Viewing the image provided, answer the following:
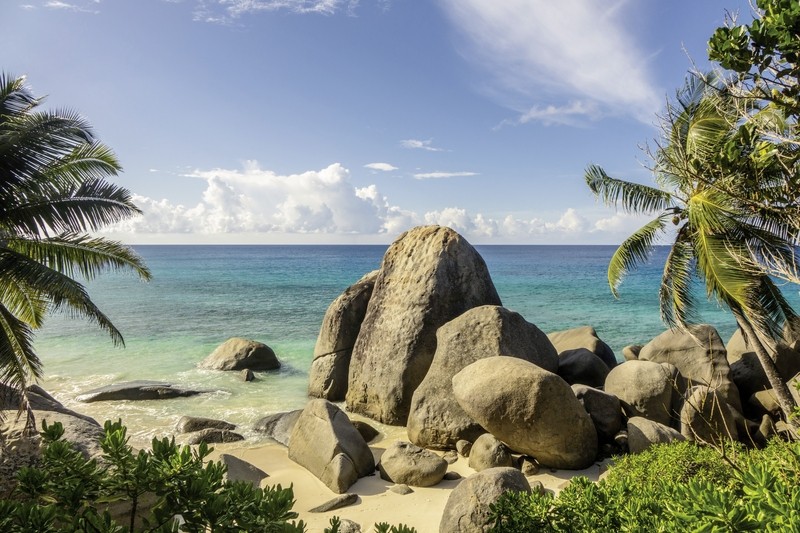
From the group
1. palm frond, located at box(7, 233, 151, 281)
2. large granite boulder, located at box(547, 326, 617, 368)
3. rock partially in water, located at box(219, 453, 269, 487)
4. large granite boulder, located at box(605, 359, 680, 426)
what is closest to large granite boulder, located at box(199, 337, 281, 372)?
palm frond, located at box(7, 233, 151, 281)

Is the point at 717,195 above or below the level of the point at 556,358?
above

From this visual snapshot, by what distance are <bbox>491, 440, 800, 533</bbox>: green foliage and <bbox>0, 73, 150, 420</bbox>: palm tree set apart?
7.85 m

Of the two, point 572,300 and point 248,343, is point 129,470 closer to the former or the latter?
point 248,343

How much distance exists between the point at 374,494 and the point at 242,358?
1204 cm

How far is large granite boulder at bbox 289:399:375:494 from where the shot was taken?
9.19 m

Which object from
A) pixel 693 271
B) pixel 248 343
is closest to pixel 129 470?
pixel 693 271

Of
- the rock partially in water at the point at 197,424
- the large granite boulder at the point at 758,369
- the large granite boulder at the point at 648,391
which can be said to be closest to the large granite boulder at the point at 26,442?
the rock partially in water at the point at 197,424

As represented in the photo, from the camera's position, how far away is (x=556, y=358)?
12.9 m

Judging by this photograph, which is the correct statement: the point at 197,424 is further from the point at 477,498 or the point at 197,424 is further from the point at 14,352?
the point at 477,498

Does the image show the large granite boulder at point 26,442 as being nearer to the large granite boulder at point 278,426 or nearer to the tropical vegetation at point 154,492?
the tropical vegetation at point 154,492

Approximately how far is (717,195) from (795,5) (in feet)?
20.7

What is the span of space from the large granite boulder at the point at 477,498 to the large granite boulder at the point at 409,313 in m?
5.74

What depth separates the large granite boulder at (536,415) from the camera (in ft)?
30.4

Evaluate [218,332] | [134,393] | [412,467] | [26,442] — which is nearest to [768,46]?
[412,467]
